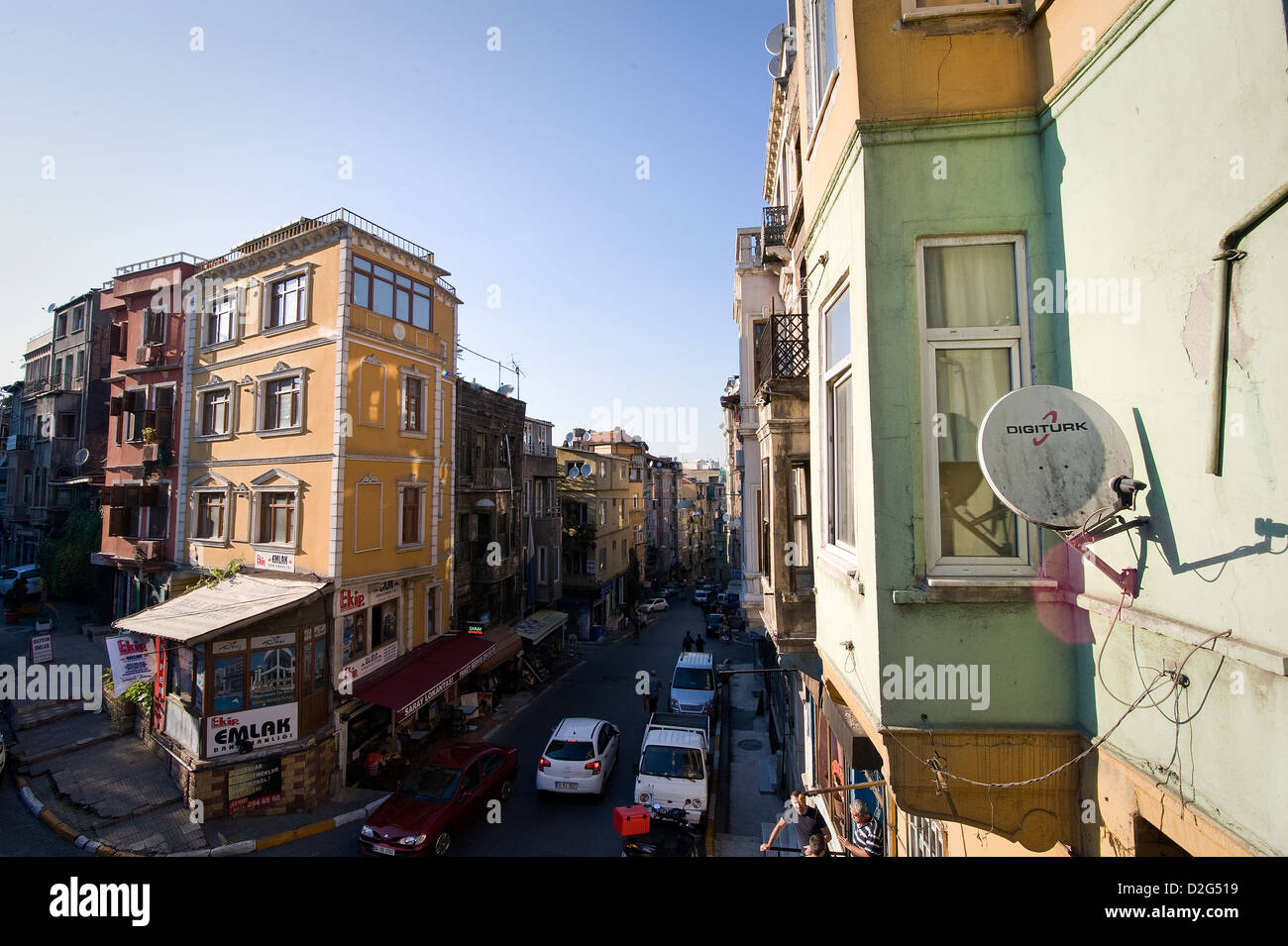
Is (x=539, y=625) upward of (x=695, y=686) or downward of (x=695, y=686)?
upward

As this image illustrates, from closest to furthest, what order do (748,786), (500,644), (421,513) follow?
1. (748,786)
2. (421,513)
3. (500,644)

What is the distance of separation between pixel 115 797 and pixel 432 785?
7969mm

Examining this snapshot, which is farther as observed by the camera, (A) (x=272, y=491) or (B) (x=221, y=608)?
(A) (x=272, y=491)

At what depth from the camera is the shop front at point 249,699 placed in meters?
13.8

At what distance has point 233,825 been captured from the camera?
1357cm

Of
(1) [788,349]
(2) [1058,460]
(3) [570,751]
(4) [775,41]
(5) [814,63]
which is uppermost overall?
(4) [775,41]

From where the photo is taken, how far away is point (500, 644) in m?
21.9

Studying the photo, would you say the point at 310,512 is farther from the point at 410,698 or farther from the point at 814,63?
the point at 814,63

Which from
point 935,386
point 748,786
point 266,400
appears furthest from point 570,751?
point 935,386

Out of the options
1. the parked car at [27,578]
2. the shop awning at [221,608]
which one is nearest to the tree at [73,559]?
the parked car at [27,578]

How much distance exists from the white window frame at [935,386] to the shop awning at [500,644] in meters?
18.9

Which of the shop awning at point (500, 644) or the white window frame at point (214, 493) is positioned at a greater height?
the white window frame at point (214, 493)

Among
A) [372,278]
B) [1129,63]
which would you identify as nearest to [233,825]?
[372,278]

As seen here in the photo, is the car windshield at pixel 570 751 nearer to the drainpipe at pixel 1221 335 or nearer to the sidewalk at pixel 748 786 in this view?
the sidewalk at pixel 748 786
